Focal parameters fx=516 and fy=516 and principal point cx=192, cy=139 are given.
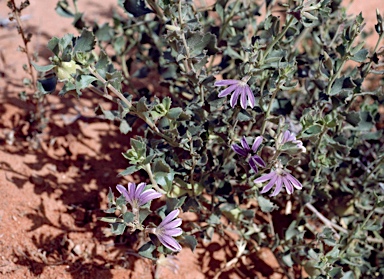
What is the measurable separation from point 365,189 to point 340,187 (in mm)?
160

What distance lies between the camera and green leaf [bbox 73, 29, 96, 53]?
2.02 meters

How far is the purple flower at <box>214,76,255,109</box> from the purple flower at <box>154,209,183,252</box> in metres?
0.48

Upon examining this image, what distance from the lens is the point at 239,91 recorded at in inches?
76.4

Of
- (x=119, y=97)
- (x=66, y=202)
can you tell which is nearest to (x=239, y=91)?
(x=119, y=97)

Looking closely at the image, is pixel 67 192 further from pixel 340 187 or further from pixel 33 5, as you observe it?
pixel 33 5

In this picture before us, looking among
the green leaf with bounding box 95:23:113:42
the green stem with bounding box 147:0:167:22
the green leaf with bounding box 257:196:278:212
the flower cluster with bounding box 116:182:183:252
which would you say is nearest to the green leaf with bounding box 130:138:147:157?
the flower cluster with bounding box 116:182:183:252

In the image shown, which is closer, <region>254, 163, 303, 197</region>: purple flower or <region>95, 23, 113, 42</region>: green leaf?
<region>254, 163, 303, 197</region>: purple flower

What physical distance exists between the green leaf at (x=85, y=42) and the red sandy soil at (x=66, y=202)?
2.74ft

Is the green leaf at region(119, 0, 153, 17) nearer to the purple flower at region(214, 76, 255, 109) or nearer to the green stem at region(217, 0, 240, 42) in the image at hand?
the green stem at region(217, 0, 240, 42)

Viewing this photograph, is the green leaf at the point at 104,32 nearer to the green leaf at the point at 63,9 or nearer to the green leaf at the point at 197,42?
the green leaf at the point at 63,9

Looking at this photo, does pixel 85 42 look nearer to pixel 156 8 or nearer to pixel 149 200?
pixel 156 8

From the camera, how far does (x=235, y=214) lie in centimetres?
249

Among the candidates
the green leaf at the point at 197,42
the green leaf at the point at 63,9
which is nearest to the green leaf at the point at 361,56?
the green leaf at the point at 197,42

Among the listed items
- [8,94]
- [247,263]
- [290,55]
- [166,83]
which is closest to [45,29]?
[8,94]
